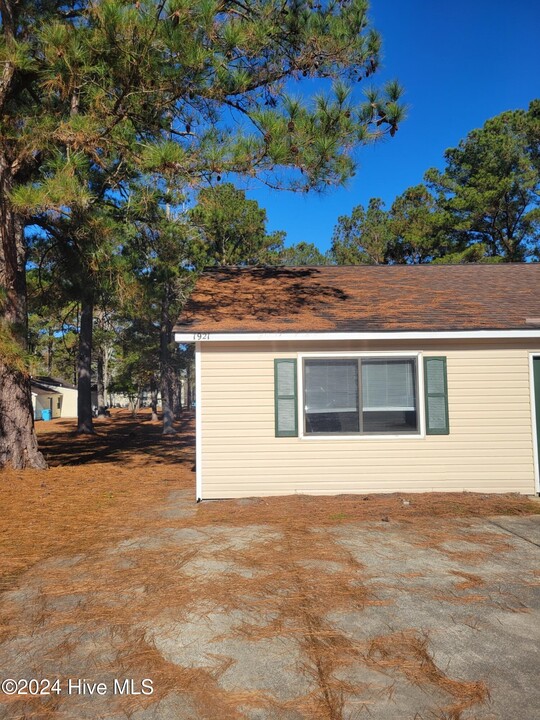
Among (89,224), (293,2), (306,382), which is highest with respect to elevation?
(293,2)

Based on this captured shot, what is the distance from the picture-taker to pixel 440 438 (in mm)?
7340

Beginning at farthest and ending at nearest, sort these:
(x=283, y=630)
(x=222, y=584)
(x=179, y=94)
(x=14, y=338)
Answer: 1. (x=14, y=338)
2. (x=179, y=94)
3. (x=222, y=584)
4. (x=283, y=630)

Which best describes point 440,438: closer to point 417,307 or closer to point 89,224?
point 417,307

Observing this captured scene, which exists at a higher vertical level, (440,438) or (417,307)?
(417,307)

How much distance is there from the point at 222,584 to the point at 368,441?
382 centimetres

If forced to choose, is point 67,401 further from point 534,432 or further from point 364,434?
point 534,432

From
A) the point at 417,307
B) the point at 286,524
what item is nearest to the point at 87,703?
the point at 286,524

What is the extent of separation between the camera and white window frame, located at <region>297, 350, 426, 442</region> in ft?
24.0

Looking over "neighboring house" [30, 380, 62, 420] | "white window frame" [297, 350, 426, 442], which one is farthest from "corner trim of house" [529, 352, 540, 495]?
"neighboring house" [30, 380, 62, 420]

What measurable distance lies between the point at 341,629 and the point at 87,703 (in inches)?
62.0

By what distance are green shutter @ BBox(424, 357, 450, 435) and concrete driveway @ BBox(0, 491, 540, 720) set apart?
2.27 m

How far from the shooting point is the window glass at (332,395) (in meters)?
7.43

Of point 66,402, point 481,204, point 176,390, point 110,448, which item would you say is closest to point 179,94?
point 110,448

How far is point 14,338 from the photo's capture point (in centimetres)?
788
